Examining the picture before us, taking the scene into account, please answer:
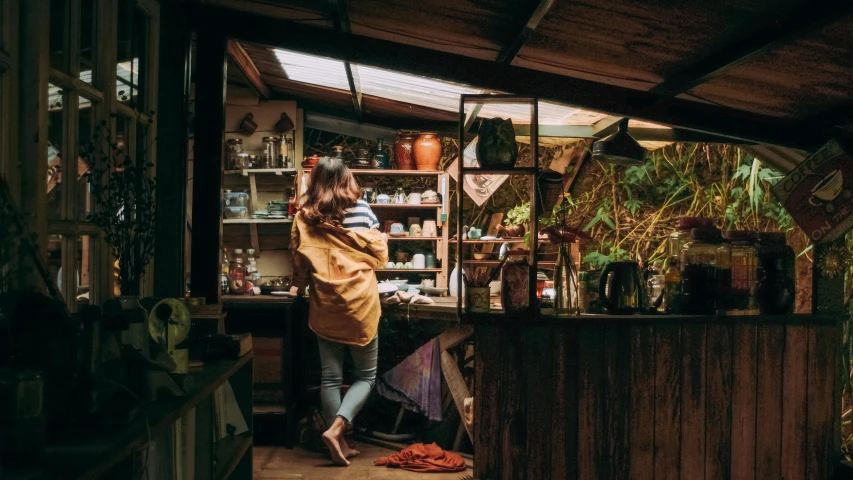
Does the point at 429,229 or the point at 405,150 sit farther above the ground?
the point at 405,150

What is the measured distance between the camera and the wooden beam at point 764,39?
2334 mm

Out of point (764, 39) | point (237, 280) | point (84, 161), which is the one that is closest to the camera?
point (84, 161)

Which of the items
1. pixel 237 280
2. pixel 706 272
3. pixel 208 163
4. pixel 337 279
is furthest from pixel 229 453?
pixel 237 280

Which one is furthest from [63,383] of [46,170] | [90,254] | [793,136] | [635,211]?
[635,211]

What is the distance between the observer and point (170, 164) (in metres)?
3.22

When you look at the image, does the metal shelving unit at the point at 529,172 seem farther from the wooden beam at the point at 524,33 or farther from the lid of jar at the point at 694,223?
the lid of jar at the point at 694,223

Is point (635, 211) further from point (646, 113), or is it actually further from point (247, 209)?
point (247, 209)

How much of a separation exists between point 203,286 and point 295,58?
1.89m

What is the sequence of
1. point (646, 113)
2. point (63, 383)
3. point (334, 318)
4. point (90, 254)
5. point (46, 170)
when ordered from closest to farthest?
point (63, 383), point (46, 170), point (90, 254), point (646, 113), point (334, 318)

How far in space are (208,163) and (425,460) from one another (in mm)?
2302

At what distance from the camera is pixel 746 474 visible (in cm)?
337

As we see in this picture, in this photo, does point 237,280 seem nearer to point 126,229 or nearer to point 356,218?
point 356,218

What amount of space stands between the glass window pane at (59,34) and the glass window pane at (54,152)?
8 centimetres

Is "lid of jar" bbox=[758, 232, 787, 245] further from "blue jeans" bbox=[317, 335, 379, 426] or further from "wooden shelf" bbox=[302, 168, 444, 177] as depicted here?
"wooden shelf" bbox=[302, 168, 444, 177]
